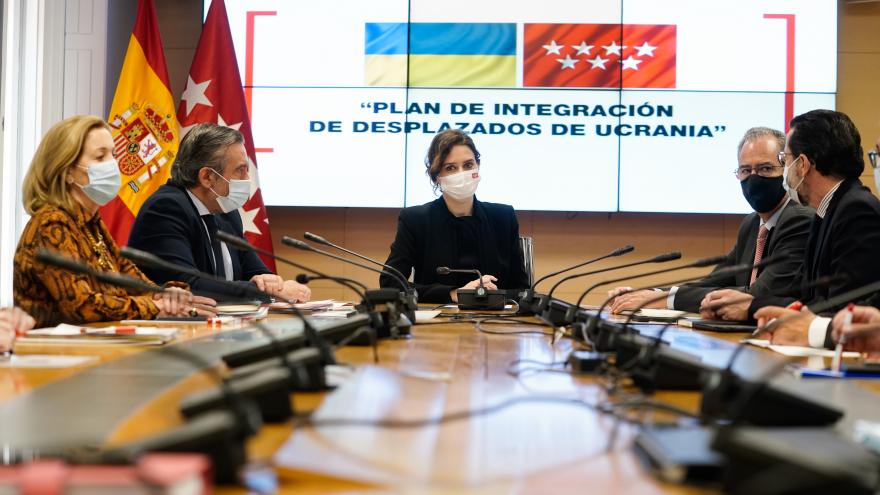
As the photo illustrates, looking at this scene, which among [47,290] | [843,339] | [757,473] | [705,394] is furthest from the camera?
[47,290]

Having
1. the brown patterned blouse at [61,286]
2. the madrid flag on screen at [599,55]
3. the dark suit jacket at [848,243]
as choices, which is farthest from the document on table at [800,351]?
the madrid flag on screen at [599,55]

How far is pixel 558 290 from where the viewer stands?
5055 millimetres

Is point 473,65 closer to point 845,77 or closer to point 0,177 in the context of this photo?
point 845,77

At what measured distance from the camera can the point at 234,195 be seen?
140 inches

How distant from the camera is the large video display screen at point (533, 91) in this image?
4.77 m

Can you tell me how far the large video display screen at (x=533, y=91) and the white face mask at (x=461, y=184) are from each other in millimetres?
1007

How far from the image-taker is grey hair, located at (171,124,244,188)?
3521 millimetres

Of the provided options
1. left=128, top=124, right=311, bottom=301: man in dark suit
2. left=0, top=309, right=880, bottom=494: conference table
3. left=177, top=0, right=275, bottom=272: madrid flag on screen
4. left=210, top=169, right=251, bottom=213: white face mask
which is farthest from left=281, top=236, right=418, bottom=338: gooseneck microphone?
left=177, top=0, right=275, bottom=272: madrid flag on screen

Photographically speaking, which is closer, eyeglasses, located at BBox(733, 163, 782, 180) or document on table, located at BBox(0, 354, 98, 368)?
document on table, located at BBox(0, 354, 98, 368)

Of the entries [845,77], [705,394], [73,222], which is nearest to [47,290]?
[73,222]

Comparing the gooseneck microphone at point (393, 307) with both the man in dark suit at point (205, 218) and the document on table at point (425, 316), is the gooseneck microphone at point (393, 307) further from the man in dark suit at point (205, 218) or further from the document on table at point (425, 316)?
the man in dark suit at point (205, 218)

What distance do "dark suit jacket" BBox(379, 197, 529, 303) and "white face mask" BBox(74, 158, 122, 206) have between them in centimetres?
137

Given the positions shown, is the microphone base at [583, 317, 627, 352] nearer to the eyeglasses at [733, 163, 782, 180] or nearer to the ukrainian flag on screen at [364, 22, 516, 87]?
the eyeglasses at [733, 163, 782, 180]

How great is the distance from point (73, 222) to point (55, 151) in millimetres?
260
